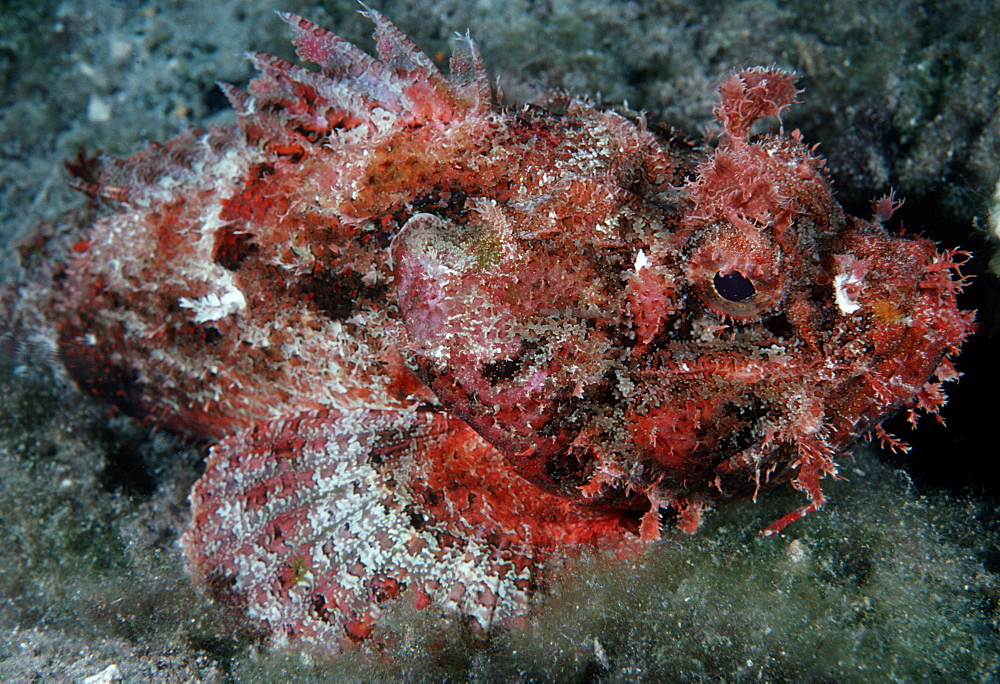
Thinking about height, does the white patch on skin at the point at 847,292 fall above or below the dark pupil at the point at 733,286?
above

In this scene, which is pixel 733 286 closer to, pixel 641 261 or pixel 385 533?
pixel 641 261

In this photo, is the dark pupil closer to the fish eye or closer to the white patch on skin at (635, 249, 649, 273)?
the fish eye

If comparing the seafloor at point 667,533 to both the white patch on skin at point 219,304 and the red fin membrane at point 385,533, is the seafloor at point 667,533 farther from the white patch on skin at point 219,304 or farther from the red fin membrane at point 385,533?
the white patch on skin at point 219,304

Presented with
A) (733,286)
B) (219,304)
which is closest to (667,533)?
(733,286)

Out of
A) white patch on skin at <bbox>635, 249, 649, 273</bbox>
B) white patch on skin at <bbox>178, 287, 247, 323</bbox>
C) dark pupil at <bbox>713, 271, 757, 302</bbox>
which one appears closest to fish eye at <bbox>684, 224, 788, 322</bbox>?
dark pupil at <bbox>713, 271, 757, 302</bbox>

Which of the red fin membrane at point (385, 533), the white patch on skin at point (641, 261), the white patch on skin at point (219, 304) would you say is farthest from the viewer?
the white patch on skin at point (219, 304)

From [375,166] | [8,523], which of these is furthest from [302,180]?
[8,523]

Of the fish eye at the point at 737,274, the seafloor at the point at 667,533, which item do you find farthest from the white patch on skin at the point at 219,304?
the fish eye at the point at 737,274
